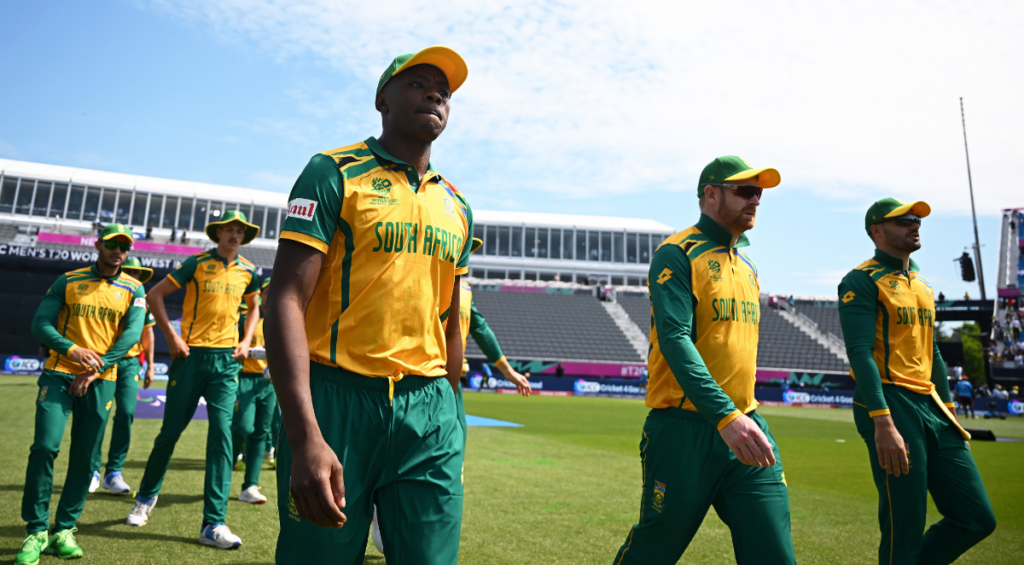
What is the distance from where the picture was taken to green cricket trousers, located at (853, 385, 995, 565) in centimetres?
389

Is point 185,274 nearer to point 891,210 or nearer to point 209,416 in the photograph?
point 209,416

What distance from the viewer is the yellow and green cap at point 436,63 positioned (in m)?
2.38

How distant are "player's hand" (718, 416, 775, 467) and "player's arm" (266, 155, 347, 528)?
62.1 inches

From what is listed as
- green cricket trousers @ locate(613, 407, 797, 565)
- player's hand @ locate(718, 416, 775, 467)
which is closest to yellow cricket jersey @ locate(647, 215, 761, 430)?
green cricket trousers @ locate(613, 407, 797, 565)

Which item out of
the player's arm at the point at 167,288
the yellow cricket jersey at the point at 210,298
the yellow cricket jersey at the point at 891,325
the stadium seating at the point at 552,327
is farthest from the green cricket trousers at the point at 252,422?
the stadium seating at the point at 552,327

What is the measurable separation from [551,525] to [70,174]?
61107 mm

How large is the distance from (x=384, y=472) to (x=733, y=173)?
2.32 m

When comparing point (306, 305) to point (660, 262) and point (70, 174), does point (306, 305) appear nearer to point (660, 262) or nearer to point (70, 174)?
point (660, 262)

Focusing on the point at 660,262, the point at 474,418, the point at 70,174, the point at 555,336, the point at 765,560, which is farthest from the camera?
the point at 70,174

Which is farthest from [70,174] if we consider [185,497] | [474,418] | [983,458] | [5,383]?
[983,458]

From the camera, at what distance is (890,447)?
3857 mm

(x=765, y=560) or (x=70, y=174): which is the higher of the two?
(x=70, y=174)

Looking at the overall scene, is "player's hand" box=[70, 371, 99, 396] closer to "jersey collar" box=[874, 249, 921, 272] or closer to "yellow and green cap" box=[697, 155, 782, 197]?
"yellow and green cap" box=[697, 155, 782, 197]

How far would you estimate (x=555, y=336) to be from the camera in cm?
4175
